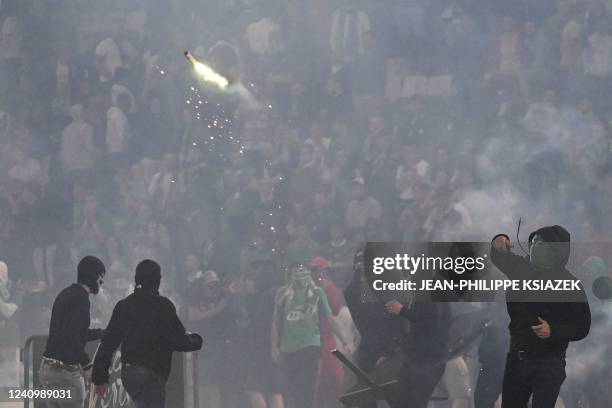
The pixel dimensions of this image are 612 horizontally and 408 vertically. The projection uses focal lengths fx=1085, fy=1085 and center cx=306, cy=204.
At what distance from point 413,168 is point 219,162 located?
2470 mm

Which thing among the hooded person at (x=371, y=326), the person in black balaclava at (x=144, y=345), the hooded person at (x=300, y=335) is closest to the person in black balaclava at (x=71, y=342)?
the person in black balaclava at (x=144, y=345)

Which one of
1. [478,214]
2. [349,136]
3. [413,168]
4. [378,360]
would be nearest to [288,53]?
[349,136]

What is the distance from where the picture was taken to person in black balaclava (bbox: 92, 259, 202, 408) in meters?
7.19

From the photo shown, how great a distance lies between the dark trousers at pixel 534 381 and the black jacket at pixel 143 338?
2.16 metres

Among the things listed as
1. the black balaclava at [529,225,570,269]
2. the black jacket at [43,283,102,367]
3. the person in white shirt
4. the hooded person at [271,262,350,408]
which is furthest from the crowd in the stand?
the black balaclava at [529,225,570,269]

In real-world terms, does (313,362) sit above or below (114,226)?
below

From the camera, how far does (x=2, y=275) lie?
45.0ft

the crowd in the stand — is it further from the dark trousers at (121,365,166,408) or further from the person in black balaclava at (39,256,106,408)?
the dark trousers at (121,365,166,408)

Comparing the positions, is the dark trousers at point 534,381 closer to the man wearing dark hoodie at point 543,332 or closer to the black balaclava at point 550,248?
the man wearing dark hoodie at point 543,332

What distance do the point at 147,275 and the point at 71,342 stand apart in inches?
38.8

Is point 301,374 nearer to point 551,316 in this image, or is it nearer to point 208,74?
point 208,74

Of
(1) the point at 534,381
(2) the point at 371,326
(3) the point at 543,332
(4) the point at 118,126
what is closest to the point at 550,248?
(3) the point at 543,332

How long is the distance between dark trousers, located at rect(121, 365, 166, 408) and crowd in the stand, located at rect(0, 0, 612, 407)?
4899 mm

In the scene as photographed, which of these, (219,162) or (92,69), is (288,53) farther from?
(92,69)
